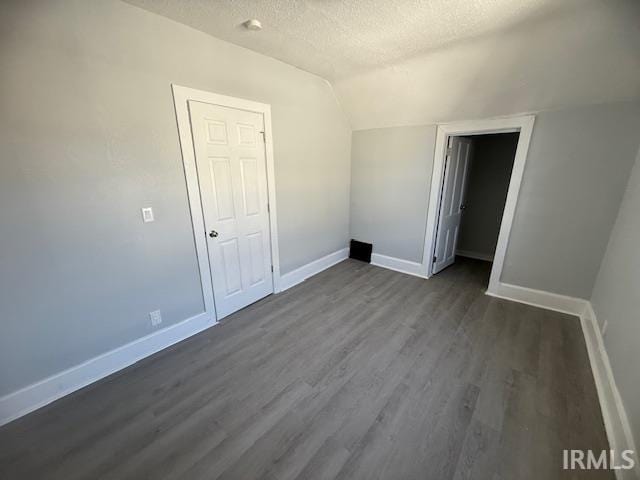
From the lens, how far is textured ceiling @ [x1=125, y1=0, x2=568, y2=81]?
5.43ft

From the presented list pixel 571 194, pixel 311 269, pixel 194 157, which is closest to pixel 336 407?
pixel 311 269

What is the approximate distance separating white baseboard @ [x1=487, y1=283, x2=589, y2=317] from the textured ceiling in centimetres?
255

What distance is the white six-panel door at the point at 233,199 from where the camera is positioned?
7.32ft

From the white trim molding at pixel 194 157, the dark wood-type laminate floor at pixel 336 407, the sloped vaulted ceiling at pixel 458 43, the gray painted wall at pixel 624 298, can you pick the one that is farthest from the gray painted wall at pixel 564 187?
the white trim molding at pixel 194 157

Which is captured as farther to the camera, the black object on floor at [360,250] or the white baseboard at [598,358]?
the black object on floor at [360,250]

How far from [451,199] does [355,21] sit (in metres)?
2.52

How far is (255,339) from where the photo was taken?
235 cm

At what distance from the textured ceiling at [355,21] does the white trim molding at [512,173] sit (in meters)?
1.02

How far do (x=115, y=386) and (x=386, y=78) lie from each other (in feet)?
12.4

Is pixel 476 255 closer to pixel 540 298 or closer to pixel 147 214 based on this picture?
pixel 540 298

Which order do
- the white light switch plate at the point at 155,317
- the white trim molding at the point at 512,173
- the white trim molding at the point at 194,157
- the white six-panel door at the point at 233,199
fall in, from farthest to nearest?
the white trim molding at the point at 512,173 → the white six-panel door at the point at 233,199 → the white light switch plate at the point at 155,317 → the white trim molding at the point at 194,157

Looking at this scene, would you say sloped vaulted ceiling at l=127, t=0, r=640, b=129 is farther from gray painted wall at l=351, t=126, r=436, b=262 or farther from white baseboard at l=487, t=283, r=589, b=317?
white baseboard at l=487, t=283, r=589, b=317

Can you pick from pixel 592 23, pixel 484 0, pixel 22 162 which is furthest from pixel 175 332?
pixel 592 23

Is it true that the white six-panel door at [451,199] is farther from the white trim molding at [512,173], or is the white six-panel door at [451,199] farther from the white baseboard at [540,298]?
the white baseboard at [540,298]
